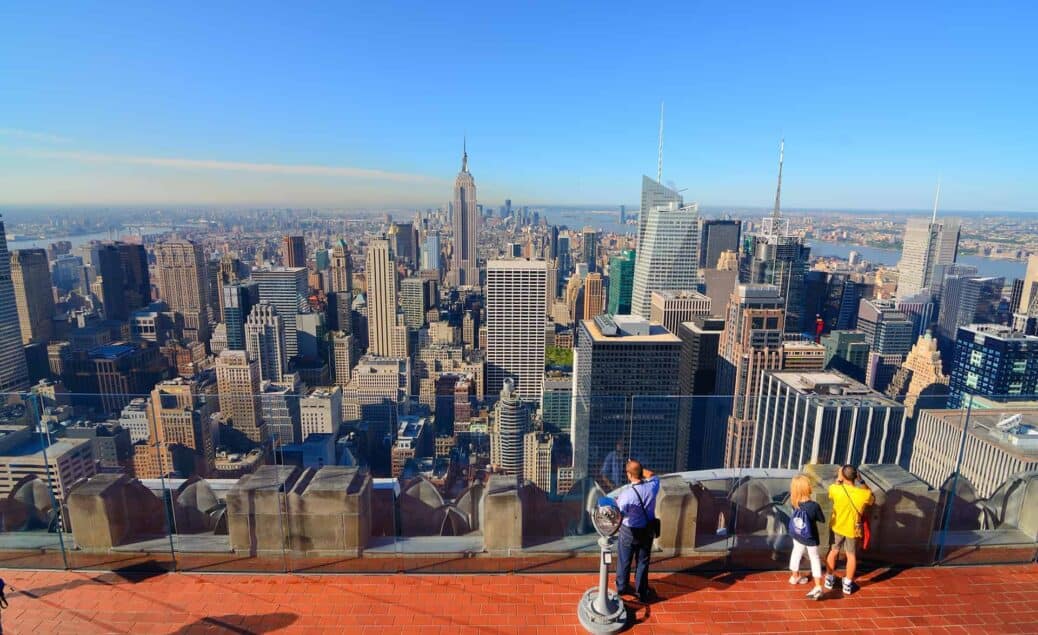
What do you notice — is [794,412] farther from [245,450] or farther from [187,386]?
[187,386]

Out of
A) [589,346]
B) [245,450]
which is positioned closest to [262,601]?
[245,450]

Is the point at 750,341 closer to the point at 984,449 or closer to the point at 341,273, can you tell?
the point at 984,449

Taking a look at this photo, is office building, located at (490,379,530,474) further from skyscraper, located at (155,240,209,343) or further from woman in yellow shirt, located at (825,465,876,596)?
skyscraper, located at (155,240,209,343)

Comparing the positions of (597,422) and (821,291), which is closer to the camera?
(597,422)

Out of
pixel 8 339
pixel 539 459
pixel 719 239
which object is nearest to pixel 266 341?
pixel 8 339

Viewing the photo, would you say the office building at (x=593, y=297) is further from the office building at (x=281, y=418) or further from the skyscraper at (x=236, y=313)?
the office building at (x=281, y=418)

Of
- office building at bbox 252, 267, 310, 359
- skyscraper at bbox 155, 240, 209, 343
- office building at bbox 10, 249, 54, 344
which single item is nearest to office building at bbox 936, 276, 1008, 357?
office building at bbox 252, 267, 310, 359
